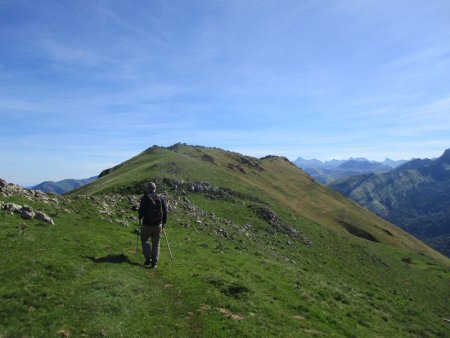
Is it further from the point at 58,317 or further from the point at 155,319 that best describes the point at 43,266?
the point at 155,319

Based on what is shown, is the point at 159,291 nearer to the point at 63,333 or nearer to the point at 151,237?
the point at 151,237

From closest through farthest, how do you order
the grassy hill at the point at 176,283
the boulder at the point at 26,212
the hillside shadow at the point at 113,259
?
the grassy hill at the point at 176,283 < the hillside shadow at the point at 113,259 < the boulder at the point at 26,212

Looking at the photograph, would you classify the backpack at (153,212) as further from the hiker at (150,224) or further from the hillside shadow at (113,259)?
the hillside shadow at (113,259)

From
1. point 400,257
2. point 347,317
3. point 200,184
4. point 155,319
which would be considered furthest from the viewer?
point 400,257

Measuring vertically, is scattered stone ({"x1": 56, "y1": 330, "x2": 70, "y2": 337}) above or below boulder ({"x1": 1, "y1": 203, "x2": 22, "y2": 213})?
below

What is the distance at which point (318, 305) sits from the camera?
89.9 feet

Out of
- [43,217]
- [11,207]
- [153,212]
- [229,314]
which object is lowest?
[229,314]

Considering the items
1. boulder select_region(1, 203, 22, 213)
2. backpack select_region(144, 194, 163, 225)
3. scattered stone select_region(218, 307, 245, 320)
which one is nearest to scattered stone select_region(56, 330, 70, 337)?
scattered stone select_region(218, 307, 245, 320)

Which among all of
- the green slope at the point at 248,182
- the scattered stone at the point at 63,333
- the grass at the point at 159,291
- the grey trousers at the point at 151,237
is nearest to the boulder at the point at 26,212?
the grass at the point at 159,291

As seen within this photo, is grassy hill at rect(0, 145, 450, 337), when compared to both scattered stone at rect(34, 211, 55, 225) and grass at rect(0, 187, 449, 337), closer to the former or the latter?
grass at rect(0, 187, 449, 337)

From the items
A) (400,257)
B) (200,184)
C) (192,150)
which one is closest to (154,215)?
(200,184)

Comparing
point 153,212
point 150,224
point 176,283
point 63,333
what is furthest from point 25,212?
point 63,333

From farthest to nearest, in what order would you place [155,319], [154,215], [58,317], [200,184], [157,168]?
[157,168] < [200,184] < [154,215] < [155,319] < [58,317]

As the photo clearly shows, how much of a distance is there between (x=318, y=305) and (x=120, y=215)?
22697mm
